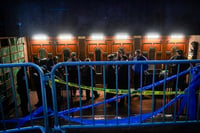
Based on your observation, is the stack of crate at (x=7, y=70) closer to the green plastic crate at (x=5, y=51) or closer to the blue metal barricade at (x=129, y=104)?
the green plastic crate at (x=5, y=51)

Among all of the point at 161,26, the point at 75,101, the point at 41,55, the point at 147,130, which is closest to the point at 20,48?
the point at 41,55

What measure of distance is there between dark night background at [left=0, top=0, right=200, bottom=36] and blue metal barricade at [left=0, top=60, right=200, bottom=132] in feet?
4.29

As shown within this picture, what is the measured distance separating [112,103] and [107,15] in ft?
11.8

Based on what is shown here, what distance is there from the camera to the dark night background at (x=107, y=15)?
4703mm

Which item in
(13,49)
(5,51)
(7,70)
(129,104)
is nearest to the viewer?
(129,104)

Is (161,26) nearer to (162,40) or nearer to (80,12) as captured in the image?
(80,12)

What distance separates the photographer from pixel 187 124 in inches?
139

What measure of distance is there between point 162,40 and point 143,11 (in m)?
6.08

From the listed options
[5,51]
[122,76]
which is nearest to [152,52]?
[122,76]

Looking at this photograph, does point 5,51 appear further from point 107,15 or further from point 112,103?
point 112,103

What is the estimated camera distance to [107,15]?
4816 mm

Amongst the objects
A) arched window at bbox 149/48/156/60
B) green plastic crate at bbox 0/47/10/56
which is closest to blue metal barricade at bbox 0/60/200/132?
green plastic crate at bbox 0/47/10/56

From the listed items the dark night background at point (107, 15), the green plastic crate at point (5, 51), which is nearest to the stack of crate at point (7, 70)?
the green plastic crate at point (5, 51)

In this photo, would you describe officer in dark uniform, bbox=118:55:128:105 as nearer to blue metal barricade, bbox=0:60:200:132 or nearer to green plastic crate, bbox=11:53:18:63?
blue metal barricade, bbox=0:60:200:132
